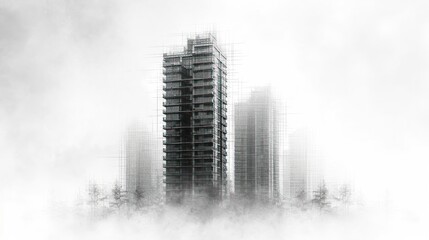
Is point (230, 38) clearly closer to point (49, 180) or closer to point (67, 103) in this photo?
point (67, 103)

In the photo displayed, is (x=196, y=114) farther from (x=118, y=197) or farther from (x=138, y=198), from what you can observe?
(x=118, y=197)

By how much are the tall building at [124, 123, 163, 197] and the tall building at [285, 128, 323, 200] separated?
6.41ft

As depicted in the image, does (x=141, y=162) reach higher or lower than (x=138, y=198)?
higher

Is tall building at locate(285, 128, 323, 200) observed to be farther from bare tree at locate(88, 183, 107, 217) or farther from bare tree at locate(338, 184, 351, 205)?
bare tree at locate(88, 183, 107, 217)

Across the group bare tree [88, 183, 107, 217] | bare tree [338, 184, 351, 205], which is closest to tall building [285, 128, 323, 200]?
bare tree [338, 184, 351, 205]

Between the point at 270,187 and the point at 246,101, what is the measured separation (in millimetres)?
1415

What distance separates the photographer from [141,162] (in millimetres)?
8930

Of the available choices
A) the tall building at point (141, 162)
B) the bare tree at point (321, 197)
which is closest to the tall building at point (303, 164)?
the bare tree at point (321, 197)

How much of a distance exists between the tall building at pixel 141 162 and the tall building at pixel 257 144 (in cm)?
124

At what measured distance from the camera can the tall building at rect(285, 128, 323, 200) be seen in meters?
8.01

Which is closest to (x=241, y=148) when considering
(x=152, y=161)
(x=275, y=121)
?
(x=275, y=121)

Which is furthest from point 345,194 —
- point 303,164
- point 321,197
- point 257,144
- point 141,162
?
point 141,162

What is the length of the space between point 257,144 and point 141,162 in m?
1.84

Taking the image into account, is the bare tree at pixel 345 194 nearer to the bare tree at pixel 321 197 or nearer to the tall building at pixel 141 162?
the bare tree at pixel 321 197
